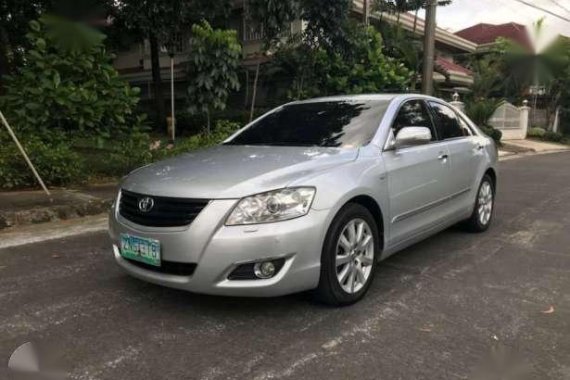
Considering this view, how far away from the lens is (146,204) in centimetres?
362

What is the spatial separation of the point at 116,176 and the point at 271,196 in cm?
631

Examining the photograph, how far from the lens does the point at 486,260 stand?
5113 mm

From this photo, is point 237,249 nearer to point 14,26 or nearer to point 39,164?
point 39,164

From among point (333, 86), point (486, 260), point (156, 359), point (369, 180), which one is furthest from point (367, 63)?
point (156, 359)

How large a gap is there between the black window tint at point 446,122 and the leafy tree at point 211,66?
4785 mm

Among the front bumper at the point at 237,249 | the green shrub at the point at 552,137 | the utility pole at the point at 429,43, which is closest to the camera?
the front bumper at the point at 237,249

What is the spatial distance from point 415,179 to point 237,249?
75.3 inches

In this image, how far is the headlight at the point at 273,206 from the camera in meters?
3.38

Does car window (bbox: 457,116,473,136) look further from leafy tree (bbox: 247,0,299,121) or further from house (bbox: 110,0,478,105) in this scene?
house (bbox: 110,0,478,105)

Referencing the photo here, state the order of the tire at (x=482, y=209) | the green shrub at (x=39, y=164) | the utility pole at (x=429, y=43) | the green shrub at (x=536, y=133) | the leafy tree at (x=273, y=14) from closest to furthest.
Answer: the tire at (x=482, y=209), the green shrub at (x=39, y=164), the leafy tree at (x=273, y=14), the utility pole at (x=429, y=43), the green shrub at (x=536, y=133)

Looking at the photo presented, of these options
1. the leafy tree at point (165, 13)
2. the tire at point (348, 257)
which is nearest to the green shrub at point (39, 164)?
the leafy tree at point (165, 13)

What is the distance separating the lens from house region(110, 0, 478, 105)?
61.5ft

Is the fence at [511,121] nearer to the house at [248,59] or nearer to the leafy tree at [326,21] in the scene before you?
the house at [248,59]

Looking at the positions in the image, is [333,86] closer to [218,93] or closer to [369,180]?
[218,93]
